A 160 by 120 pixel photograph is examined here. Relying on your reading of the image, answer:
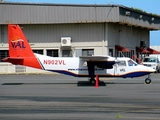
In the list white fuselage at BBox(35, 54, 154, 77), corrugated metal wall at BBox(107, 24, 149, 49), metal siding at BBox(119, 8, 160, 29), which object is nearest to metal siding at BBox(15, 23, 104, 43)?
corrugated metal wall at BBox(107, 24, 149, 49)

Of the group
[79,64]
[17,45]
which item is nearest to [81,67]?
[79,64]

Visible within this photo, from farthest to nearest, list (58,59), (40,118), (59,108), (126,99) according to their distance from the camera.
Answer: (58,59), (126,99), (59,108), (40,118)

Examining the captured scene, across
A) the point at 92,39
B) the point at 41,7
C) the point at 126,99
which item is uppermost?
the point at 41,7

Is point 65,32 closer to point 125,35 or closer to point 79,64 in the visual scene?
point 125,35

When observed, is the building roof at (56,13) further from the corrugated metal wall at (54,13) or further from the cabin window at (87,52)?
the cabin window at (87,52)

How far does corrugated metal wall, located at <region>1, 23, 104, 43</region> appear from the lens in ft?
146

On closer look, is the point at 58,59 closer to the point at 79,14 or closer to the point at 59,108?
the point at 59,108

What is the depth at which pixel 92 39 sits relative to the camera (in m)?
44.4

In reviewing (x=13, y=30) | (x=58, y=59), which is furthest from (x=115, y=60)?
(x=13, y=30)

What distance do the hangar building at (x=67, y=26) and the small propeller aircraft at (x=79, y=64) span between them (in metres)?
15.7

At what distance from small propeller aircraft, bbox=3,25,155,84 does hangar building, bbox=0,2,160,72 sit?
1572 cm

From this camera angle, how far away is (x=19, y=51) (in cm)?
2808

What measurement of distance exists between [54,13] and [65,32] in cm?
246

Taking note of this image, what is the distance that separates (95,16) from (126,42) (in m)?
8.40
